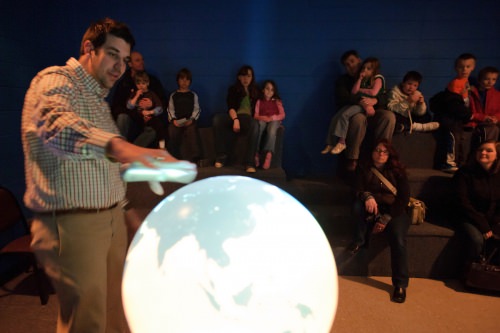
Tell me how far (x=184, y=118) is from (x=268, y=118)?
1.00 m

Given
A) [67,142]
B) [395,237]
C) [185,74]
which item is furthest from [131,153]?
[185,74]

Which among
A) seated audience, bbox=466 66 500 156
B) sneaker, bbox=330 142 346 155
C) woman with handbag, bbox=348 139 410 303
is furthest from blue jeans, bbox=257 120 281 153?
seated audience, bbox=466 66 500 156

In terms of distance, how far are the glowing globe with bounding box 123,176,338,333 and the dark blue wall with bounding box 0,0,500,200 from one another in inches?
138

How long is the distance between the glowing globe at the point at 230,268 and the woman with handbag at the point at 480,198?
2444 millimetres

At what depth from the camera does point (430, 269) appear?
307 centimetres

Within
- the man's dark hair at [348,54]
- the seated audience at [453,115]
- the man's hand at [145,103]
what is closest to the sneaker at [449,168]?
the seated audience at [453,115]

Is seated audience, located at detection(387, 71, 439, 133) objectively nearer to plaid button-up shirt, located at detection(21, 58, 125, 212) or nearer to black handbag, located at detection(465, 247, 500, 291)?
black handbag, located at detection(465, 247, 500, 291)

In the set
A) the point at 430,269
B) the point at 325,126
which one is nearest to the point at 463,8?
the point at 325,126

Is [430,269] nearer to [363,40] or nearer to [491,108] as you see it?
[491,108]

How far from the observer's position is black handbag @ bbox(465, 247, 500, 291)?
2.74 meters

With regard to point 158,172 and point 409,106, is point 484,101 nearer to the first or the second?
point 409,106

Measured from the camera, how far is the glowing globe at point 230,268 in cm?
94

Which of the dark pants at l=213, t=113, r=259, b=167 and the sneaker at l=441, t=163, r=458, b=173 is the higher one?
the dark pants at l=213, t=113, r=259, b=167

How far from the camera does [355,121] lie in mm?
3740
